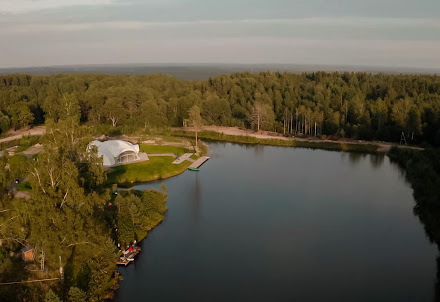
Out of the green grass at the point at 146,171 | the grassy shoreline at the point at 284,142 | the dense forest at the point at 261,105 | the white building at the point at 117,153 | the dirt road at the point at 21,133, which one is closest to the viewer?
the green grass at the point at 146,171

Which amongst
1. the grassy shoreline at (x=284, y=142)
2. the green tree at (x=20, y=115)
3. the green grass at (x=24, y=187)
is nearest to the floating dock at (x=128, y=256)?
the green grass at (x=24, y=187)

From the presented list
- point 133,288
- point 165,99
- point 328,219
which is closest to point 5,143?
point 165,99

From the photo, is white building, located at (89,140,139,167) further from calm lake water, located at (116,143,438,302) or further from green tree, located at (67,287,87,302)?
green tree, located at (67,287,87,302)

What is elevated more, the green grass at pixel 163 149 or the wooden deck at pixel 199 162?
the green grass at pixel 163 149

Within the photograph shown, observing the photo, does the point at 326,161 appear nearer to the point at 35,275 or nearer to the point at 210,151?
the point at 210,151

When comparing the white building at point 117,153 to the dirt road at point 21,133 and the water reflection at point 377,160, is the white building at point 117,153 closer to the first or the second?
the dirt road at point 21,133

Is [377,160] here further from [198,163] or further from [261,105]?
[261,105]

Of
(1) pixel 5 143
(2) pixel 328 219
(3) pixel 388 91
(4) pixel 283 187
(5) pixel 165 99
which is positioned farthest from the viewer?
(5) pixel 165 99
